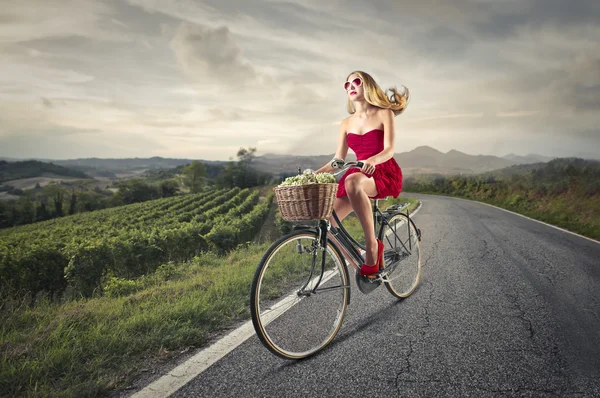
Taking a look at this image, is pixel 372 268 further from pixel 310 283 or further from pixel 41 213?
pixel 41 213

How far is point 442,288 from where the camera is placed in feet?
14.5

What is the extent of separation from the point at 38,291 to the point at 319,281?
487 inches

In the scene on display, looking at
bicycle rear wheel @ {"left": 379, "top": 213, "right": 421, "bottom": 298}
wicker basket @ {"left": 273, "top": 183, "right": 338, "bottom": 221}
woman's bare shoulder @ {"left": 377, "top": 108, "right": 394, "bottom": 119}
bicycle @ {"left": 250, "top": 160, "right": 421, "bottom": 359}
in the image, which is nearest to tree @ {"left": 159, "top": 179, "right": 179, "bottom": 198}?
bicycle rear wheel @ {"left": 379, "top": 213, "right": 421, "bottom": 298}

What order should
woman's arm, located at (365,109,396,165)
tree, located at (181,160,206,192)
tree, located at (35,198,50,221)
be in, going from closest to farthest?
woman's arm, located at (365,109,396,165)
tree, located at (35,198,50,221)
tree, located at (181,160,206,192)

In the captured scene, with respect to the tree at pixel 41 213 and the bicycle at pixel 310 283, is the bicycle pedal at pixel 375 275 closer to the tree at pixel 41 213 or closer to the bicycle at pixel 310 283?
the bicycle at pixel 310 283

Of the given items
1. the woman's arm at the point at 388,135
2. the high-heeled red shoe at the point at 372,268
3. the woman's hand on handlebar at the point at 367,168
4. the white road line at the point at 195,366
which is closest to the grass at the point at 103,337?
the white road line at the point at 195,366

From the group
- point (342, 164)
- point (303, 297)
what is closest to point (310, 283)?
point (303, 297)

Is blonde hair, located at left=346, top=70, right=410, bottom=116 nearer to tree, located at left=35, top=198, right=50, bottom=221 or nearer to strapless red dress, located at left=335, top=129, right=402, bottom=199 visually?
strapless red dress, located at left=335, top=129, right=402, bottom=199

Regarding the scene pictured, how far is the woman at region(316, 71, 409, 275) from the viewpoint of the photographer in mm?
3109

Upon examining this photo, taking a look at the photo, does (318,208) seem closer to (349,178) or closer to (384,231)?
(349,178)

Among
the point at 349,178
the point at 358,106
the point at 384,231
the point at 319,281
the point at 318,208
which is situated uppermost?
the point at 358,106

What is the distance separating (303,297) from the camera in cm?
302

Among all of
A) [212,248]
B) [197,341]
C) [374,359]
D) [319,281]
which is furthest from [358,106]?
[212,248]

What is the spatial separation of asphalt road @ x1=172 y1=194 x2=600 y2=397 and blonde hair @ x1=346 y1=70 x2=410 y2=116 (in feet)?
6.51
